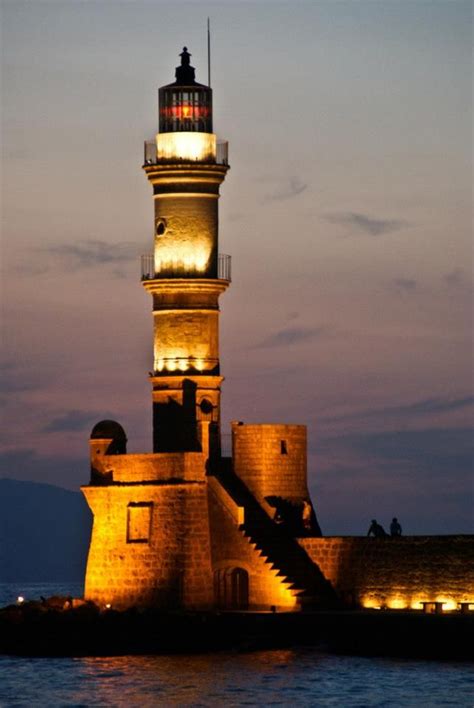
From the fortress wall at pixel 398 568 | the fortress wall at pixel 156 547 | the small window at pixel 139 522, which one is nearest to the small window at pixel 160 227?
the fortress wall at pixel 156 547

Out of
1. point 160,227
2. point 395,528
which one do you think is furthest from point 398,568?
point 160,227

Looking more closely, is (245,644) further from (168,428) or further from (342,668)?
(168,428)

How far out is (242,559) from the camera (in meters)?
62.2

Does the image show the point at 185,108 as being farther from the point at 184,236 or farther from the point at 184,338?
the point at 184,338

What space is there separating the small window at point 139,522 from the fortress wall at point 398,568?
4.06 metres

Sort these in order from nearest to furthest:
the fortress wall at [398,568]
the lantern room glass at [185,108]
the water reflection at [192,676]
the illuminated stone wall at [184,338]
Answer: the water reflection at [192,676] → the fortress wall at [398,568] → the illuminated stone wall at [184,338] → the lantern room glass at [185,108]

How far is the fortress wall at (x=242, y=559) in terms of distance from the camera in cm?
6153

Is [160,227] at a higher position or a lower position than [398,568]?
higher

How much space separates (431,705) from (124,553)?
1304cm

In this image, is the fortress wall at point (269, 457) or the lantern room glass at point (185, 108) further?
the lantern room glass at point (185, 108)

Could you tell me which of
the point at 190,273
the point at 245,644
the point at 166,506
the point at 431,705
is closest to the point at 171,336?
the point at 190,273

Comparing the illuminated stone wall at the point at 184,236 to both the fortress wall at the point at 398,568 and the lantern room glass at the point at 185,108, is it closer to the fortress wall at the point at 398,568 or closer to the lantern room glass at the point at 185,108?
the lantern room glass at the point at 185,108

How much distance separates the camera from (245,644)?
59719 millimetres

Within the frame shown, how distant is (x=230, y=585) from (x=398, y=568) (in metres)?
4.96
